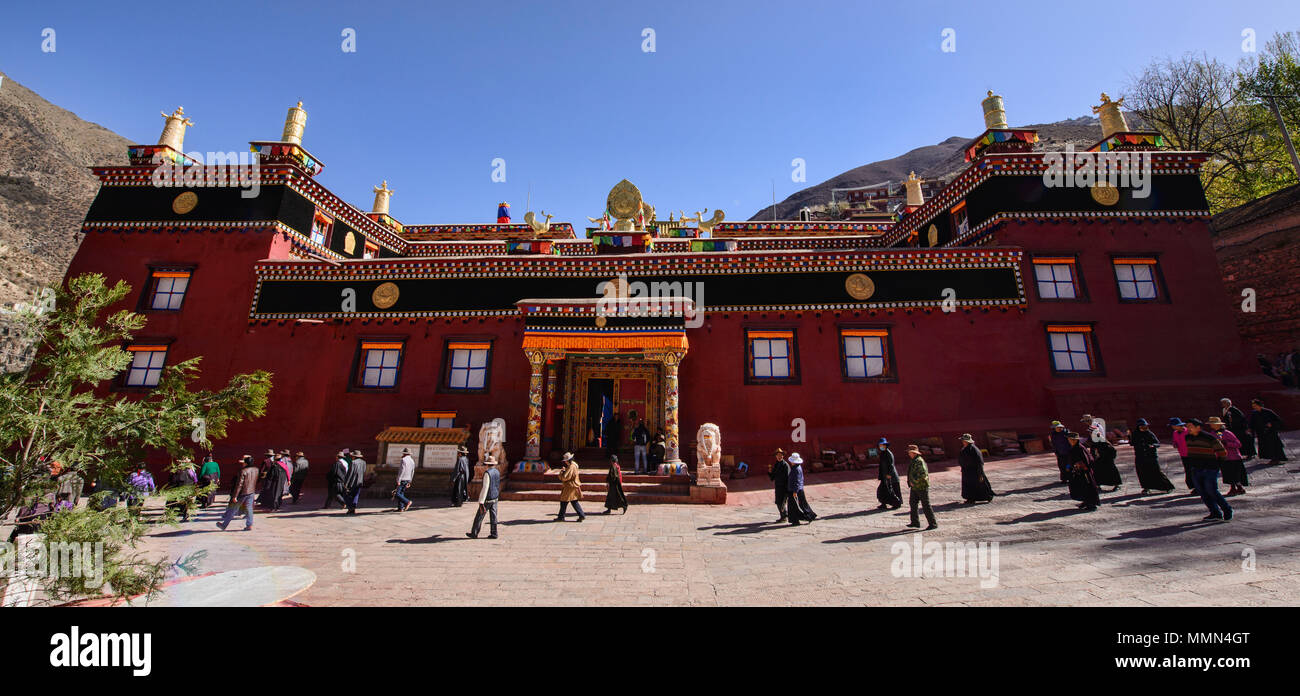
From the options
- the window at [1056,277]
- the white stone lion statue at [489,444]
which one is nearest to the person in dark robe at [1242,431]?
the window at [1056,277]

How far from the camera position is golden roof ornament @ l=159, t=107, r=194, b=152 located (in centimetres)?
1927

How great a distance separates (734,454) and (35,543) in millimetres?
13094

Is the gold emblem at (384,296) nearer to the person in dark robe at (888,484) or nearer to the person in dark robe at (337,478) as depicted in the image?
the person in dark robe at (337,478)

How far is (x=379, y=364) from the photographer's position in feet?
53.6

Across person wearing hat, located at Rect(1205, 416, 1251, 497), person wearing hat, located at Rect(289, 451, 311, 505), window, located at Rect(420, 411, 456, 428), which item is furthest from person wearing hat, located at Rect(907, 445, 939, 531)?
person wearing hat, located at Rect(289, 451, 311, 505)

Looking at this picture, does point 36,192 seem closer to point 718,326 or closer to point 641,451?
point 641,451

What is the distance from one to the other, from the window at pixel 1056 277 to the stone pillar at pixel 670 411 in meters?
11.9

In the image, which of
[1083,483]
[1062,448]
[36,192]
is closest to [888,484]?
[1083,483]

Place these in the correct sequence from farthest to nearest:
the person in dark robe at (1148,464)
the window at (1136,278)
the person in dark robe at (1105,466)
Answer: the window at (1136,278) < the person in dark robe at (1105,466) < the person in dark robe at (1148,464)

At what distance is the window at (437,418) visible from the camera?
15633 mm

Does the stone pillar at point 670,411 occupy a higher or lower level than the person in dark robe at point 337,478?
higher
